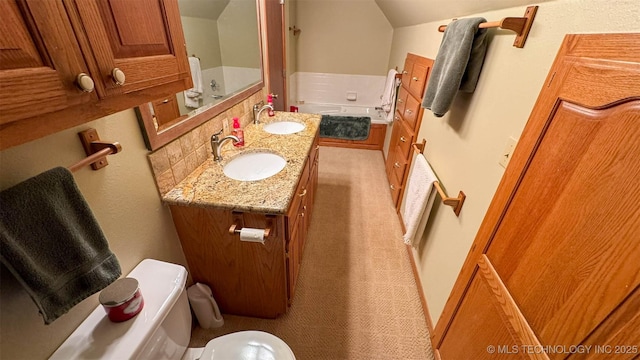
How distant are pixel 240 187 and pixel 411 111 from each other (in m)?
1.73

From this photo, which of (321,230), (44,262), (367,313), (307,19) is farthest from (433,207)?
(307,19)

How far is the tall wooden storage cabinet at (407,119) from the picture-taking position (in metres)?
1.99

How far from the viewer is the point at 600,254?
529mm

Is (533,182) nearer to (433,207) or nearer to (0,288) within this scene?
(433,207)

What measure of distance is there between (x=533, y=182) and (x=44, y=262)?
128 cm

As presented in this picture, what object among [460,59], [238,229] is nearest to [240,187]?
[238,229]

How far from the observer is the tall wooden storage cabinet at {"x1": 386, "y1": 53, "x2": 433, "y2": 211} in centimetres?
199

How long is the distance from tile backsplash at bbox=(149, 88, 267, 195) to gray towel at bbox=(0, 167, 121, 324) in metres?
0.42

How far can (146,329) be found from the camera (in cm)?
74

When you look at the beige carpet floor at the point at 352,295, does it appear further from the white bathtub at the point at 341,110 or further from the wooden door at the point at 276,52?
the white bathtub at the point at 341,110

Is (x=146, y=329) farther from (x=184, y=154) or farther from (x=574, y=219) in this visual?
(x=574, y=219)

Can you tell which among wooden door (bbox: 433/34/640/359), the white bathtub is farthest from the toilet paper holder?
the white bathtub

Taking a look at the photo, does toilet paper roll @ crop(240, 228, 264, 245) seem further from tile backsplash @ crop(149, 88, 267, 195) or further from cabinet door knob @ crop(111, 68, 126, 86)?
cabinet door knob @ crop(111, 68, 126, 86)

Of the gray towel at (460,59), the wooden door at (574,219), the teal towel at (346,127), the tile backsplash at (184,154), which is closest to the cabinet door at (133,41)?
the tile backsplash at (184,154)
